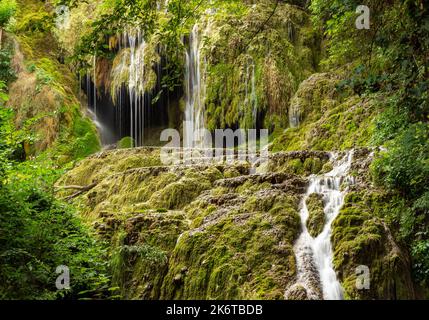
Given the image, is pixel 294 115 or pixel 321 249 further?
pixel 294 115

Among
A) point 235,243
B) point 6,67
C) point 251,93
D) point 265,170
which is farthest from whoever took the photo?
point 6,67

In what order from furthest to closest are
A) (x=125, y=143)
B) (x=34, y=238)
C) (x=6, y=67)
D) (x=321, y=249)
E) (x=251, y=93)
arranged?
(x=125, y=143)
(x=6, y=67)
(x=251, y=93)
(x=321, y=249)
(x=34, y=238)

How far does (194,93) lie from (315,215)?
13.2m

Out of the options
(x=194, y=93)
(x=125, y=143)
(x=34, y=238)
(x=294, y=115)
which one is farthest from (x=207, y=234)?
(x=125, y=143)

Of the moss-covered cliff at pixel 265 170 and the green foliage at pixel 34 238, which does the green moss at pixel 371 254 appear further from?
the green foliage at pixel 34 238

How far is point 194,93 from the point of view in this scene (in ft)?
65.1

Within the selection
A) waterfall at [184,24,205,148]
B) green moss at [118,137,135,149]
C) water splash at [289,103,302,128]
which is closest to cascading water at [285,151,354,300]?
water splash at [289,103,302,128]

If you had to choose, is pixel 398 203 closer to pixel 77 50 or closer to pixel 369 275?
pixel 369 275

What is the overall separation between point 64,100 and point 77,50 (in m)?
16.2

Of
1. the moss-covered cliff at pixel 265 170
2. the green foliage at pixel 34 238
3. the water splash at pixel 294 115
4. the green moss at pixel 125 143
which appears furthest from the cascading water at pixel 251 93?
Result: the green foliage at pixel 34 238

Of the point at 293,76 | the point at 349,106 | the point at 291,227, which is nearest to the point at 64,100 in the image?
the point at 293,76

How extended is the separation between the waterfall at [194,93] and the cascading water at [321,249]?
1080 cm

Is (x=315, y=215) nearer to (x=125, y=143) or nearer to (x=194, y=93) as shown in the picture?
(x=194, y=93)

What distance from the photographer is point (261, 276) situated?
635 cm
